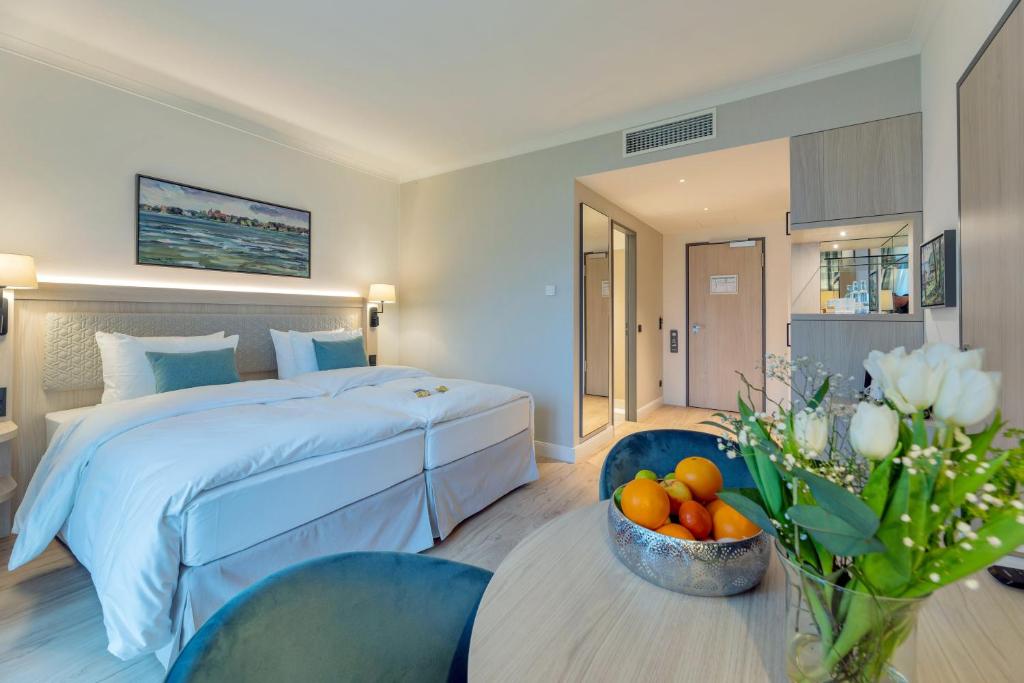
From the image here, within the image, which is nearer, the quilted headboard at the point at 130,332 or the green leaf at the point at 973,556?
the green leaf at the point at 973,556

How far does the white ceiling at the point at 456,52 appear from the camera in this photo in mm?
2287

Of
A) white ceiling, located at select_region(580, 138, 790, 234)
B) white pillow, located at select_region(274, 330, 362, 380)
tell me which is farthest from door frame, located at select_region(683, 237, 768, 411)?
white pillow, located at select_region(274, 330, 362, 380)

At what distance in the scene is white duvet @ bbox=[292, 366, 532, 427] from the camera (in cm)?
252

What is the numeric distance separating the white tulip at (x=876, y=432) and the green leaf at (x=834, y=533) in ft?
0.24

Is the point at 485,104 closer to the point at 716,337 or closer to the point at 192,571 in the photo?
the point at 192,571

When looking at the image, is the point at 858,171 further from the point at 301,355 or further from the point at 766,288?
the point at 301,355

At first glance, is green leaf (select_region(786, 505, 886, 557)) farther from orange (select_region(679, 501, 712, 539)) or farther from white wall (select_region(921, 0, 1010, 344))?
white wall (select_region(921, 0, 1010, 344))

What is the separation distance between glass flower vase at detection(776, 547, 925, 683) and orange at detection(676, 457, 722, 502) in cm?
34

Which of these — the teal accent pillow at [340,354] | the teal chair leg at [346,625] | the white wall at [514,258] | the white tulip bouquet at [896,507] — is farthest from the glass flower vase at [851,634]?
the teal accent pillow at [340,354]

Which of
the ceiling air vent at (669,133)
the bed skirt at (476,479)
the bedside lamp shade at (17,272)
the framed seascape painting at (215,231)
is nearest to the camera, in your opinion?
the bedside lamp shade at (17,272)

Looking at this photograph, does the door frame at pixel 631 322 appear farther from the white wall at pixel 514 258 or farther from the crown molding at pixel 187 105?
the crown molding at pixel 187 105

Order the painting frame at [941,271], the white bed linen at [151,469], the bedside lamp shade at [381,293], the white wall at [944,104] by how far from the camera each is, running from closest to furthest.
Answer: the white bed linen at [151,469] → the white wall at [944,104] → the painting frame at [941,271] → the bedside lamp shade at [381,293]

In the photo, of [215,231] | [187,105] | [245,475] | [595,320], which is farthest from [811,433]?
[187,105]

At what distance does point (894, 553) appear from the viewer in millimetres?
455
